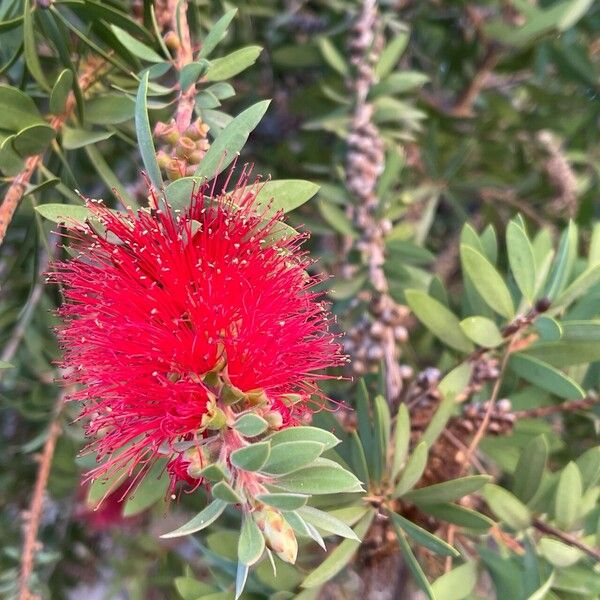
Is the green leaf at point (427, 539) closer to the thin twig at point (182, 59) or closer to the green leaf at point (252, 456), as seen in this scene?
the green leaf at point (252, 456)

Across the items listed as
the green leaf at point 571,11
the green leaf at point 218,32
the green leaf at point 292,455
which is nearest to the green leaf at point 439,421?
the green leaf at point 292,455

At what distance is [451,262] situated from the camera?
1924mm

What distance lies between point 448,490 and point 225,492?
354 millimetres

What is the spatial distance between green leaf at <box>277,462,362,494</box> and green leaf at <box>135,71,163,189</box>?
0.34m

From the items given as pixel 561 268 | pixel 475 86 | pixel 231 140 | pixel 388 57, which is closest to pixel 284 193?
pixel 231 140

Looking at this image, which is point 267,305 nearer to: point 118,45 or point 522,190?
point 118,45

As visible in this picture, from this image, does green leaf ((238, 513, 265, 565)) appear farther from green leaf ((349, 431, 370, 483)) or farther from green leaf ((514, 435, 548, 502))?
green leaf ((514, 435, 548, 502))

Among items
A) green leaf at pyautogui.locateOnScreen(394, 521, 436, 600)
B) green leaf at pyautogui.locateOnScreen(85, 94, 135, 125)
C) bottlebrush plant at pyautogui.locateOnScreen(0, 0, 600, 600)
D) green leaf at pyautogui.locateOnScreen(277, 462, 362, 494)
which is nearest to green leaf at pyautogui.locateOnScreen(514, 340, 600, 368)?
bottlebrush plant at pyautogui.locateOnScreen(0, 0, 600, 600)

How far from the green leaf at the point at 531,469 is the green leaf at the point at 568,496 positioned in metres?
0.03

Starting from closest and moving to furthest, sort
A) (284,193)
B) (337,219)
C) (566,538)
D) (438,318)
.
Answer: (284,193) < (566,538) < (438,318) < (337,219)

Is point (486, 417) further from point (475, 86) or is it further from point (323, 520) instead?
point (475, 86)

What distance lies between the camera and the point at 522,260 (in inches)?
36.7

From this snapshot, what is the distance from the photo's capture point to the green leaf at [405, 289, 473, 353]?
101 cm

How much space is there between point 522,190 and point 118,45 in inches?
43.0
